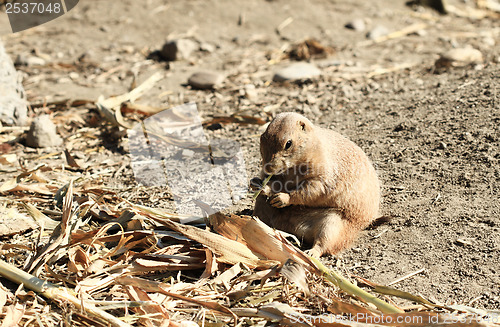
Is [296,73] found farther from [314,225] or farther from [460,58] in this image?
[314,225]

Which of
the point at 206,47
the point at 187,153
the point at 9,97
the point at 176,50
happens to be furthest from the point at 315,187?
the point at 206,47

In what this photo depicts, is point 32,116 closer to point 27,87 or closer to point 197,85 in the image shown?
point 27,87

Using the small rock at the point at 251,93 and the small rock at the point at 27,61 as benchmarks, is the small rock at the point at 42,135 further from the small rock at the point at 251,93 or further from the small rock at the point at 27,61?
the small rock at the point at 27,61

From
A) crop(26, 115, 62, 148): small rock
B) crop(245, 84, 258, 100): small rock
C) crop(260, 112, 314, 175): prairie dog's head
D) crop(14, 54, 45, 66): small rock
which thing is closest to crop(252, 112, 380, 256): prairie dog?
crop(260, 112, 314, 175): prairie dog's head

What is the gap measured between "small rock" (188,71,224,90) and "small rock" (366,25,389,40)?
3156mm

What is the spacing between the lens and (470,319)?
2826 mm

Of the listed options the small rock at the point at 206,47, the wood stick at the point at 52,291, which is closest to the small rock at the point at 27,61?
the small rock at the point at 206,47

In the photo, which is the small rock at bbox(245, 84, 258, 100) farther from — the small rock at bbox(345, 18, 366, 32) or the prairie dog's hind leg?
the small rock at bbox(345, 18, 366, 32)

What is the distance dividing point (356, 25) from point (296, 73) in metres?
2.90

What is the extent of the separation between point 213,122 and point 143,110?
0.88 m

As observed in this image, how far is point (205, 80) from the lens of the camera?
7430 millimetres

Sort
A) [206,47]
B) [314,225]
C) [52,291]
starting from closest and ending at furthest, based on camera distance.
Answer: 1. [52,291]
2. [314,225]
3. [206,47]

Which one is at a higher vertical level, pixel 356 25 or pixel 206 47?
pixel 206 47

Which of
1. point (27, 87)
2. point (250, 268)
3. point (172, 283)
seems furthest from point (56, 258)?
point (27, 87)
